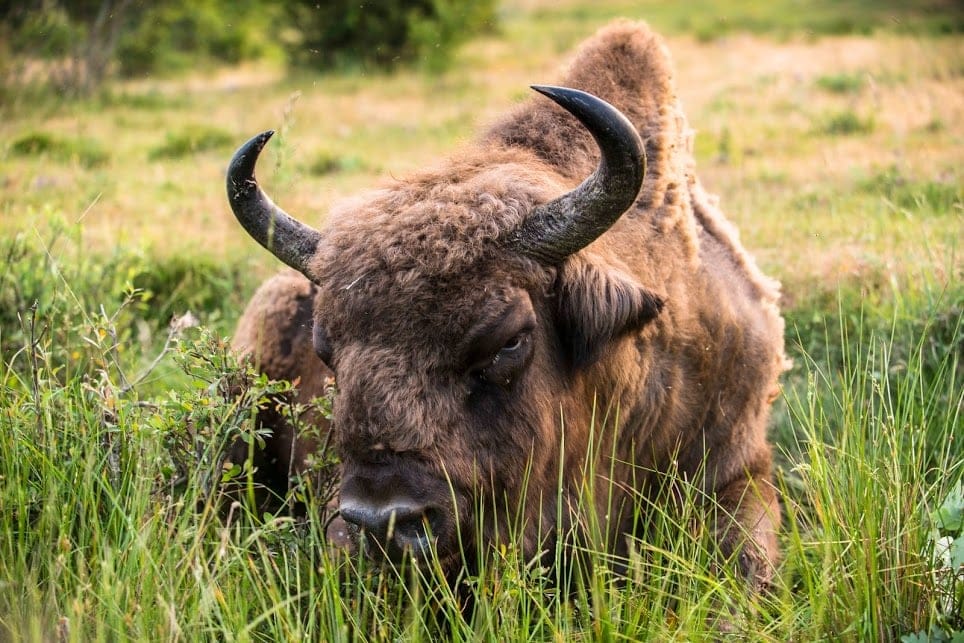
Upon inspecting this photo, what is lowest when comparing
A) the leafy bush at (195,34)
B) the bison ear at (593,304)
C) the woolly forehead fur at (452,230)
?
the leafy bush at (195,34)

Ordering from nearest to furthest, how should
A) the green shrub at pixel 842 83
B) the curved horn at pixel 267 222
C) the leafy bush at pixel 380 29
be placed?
1. the curved horn at pixel 267 222
2. the green shrub at pixel 842 83
3. the leafy bush at pixel 380 29

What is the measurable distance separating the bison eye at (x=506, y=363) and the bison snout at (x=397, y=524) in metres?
0.49

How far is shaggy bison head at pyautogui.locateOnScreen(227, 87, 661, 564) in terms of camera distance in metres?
3.31

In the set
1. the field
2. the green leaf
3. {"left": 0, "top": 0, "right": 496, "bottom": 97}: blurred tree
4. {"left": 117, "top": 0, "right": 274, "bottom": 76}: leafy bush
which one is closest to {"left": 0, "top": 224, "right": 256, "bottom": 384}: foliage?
the field

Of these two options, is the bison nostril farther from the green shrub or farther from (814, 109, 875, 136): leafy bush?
the green shrub

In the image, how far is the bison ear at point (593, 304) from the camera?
11.9 feet

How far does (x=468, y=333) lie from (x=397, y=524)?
2.19ft

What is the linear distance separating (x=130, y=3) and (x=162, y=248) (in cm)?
1089

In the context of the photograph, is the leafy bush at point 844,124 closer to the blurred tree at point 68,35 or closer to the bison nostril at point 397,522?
the blurred tree at point 68,35

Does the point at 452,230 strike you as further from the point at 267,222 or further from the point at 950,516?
the point at 950,516

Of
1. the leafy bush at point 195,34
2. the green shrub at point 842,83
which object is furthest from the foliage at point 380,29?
the green shrub at point 842,83

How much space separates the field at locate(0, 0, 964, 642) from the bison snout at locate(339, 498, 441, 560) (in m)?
0.10

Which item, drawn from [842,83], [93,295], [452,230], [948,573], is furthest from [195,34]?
[948,573]

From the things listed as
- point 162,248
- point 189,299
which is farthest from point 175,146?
point 189,299
